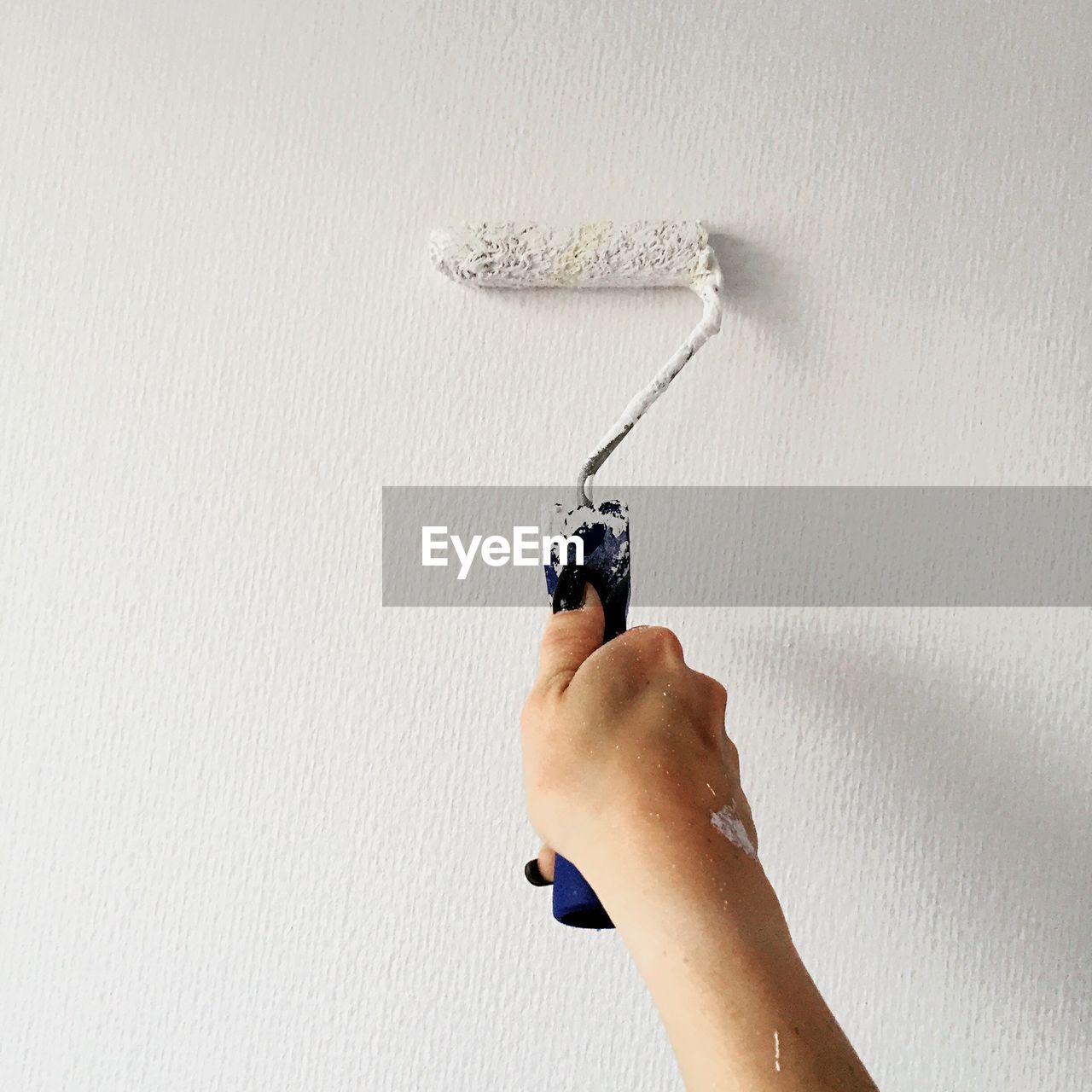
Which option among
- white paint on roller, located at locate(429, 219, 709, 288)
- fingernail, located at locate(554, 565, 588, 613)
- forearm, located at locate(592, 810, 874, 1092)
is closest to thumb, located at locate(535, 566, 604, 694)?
fingernail, located at locate(554, 565, 588, 613)

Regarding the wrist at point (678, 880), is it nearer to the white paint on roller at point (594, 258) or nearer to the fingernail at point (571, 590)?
the fingernail at point (571, 590)

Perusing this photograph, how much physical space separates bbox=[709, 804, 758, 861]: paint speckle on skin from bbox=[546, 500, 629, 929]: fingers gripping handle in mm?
89

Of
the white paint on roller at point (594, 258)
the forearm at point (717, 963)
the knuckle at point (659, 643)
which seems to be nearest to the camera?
the forearm at point (717, 963)

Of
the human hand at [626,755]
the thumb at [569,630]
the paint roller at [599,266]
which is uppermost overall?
the paint roller at [599,266]

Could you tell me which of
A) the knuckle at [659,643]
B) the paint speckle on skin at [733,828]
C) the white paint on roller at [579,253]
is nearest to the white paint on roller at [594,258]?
the white paint on roller at [579,253]

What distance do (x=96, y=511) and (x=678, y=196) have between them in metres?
0.51

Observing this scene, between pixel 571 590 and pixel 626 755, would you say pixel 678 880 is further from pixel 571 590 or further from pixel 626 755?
pixel 571 590

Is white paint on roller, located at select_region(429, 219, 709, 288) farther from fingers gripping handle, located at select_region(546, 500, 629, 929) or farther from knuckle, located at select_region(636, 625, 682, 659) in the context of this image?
knuckle, located at select_region(636, 625, 682, 659)

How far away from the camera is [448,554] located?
27.9 inches

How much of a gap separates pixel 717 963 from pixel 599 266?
470 millimetres

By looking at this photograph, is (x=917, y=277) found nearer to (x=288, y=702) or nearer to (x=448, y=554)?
(x=448, y=554)

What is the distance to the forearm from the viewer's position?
1.43ft

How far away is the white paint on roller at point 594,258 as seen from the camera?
666 millimetres

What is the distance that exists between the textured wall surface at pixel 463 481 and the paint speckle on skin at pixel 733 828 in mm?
183
